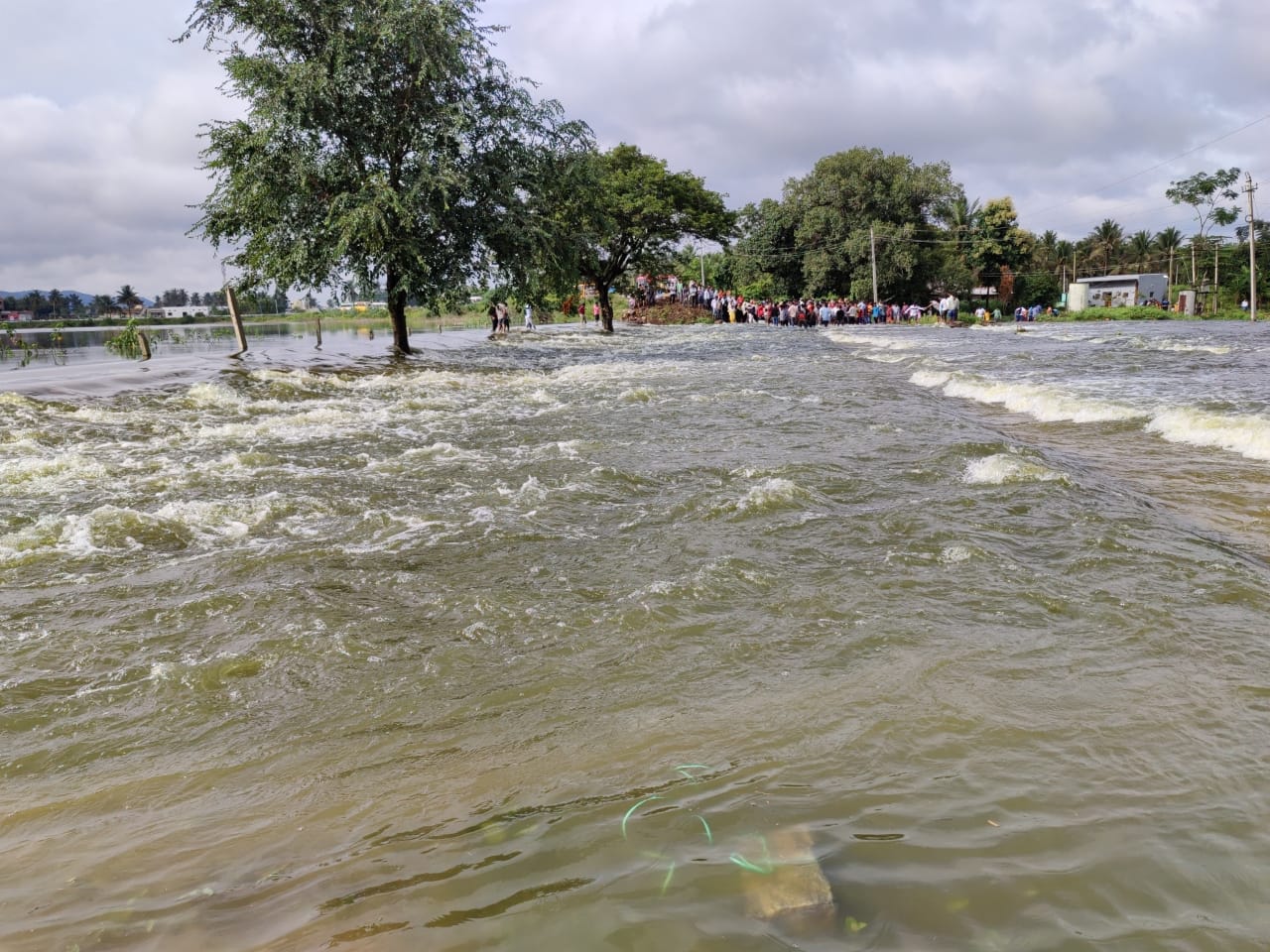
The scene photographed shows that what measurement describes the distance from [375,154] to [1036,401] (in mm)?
16453

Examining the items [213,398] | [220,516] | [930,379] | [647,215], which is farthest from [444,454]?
[647,215]

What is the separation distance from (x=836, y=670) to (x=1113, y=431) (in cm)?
842

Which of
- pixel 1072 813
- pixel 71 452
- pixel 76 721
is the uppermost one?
pixel 71 452

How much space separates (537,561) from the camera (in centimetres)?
492

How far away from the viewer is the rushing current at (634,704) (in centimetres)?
199

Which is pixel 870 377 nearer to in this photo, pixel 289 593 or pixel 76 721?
pixel 289 593

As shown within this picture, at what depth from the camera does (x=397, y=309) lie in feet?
72.9

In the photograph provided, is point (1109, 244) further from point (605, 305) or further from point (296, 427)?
point (296, 427)

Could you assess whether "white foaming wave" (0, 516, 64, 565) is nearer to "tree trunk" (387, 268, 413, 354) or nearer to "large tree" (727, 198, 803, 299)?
"tree trunk" (387, 268, 413, 354)

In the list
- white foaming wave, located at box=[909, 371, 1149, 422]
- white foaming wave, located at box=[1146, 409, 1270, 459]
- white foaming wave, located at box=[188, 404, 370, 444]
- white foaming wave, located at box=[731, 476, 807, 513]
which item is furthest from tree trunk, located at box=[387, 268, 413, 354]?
white foaming wave, located at box=[1146, 409, 1270, 459]

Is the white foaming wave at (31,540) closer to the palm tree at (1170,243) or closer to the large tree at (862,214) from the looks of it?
the large tree at (862,214)

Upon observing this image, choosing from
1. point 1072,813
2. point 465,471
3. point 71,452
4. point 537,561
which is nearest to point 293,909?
point 1072,813

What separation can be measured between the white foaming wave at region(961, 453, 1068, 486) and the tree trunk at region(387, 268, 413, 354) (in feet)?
52.8

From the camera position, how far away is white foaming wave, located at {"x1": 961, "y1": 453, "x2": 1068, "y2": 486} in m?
6.71
